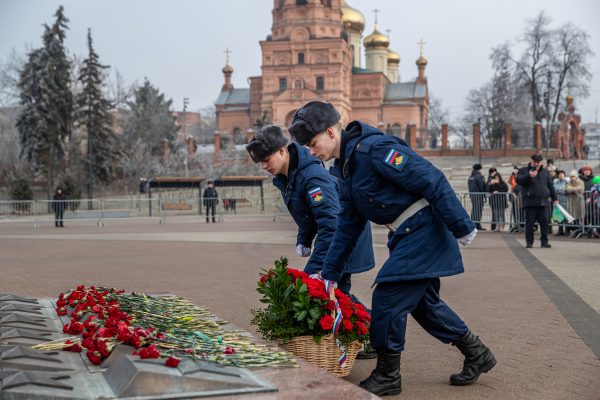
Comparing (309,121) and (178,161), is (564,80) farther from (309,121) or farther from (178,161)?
(309,121)

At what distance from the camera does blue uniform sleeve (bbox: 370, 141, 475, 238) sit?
183 inches

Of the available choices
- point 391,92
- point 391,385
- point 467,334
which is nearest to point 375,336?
point 391,385

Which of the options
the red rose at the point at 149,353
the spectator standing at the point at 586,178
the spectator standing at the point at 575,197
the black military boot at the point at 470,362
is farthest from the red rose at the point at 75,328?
the spectator standing at the point at 586,178

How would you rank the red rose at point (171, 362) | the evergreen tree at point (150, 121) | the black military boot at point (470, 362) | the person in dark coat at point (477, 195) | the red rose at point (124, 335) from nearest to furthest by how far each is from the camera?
the red rose at point (171, 362)
the red rose at point (124, 335)
the black military boot at point (470, 362)
the person in dark coat at point (477, 195)
the evergreen tree at point (150, 121)

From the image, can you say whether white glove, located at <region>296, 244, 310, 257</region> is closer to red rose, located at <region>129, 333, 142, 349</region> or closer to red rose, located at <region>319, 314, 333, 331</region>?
red rose, located at <region>319, 314, 333, 331</region>

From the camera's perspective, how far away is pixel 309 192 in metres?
5.74

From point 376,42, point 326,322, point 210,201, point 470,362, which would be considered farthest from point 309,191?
point 376,42

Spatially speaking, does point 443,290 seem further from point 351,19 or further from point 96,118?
point 351,19

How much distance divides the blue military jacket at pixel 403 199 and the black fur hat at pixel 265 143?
78cm

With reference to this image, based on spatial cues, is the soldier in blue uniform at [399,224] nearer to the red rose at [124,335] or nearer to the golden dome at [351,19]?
the red rose at [124,335]

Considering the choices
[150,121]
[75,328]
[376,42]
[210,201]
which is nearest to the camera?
[75,328]

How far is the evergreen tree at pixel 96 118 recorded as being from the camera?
52.8 meters

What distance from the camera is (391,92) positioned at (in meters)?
92.8

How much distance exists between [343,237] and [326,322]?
0.60 m
